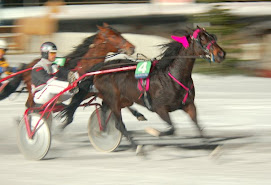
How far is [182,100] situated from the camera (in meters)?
6.70

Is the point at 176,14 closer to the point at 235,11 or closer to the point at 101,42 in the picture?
the point at 235,11

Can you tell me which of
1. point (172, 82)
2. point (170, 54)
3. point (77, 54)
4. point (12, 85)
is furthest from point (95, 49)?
point (172, 82)

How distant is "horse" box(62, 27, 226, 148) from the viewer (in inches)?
262

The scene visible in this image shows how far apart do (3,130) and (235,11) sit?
8.42 meters

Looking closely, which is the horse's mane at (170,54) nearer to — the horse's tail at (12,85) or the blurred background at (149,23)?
the horse's tail at (12,85)

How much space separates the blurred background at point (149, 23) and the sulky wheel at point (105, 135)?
25.6 feet

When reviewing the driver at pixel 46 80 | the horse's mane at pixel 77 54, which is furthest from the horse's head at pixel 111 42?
the driver at pixel 46 80

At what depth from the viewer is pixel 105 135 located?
293 inches

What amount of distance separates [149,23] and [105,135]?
1090 cm

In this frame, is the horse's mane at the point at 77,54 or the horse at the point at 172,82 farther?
the horse's mane at the point at 77,54

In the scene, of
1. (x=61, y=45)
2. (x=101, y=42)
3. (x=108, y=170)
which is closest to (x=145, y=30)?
(x=61, y=45)

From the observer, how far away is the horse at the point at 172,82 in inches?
262

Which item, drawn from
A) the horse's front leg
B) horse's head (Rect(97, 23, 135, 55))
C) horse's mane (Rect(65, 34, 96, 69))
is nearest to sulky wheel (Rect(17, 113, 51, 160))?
the horse's front leg

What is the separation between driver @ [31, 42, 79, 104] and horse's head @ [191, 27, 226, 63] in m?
1.71
